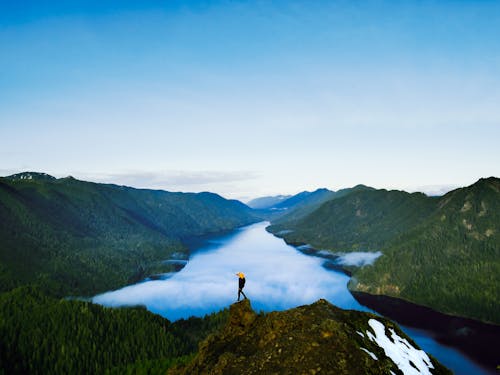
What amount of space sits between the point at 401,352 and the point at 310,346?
1908cm

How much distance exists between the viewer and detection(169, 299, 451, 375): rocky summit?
126ft

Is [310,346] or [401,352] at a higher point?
[310,346]

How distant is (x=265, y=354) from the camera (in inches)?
1640

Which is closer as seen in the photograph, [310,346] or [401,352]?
[310,346]

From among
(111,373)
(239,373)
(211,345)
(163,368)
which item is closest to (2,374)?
(111,373)

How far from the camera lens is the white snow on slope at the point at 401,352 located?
46.1m

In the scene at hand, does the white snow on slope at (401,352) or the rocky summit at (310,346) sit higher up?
the rocky summit at (310,346)

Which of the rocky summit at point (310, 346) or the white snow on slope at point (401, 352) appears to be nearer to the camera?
the rocky summit at point (310, 346)

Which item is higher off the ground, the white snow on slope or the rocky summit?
the rocky summit

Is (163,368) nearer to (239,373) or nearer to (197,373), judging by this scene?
(197,373)

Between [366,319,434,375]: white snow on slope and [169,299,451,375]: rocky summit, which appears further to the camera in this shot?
[366,319,434,375]: white snow on slope

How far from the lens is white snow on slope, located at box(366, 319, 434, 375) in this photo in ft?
151

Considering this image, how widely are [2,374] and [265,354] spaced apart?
708ft

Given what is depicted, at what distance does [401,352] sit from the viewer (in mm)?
50562
